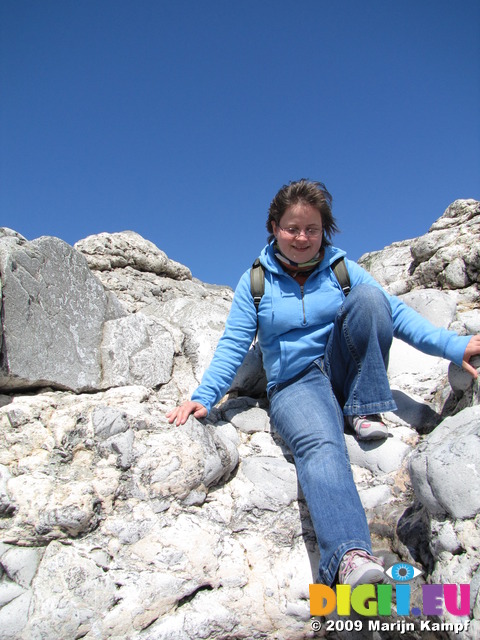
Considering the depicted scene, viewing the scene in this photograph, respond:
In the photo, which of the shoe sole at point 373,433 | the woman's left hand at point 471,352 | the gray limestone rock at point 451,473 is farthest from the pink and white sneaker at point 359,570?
the woman's left hand at point 471,352

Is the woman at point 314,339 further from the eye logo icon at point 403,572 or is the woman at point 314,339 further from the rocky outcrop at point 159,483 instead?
the eye logo icon at point 403,572

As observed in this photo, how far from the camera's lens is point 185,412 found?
3404mm

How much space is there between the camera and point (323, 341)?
3.75 m

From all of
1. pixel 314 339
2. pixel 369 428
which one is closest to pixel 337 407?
pixel 369 428

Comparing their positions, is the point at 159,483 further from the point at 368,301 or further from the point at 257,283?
the point at 368,301

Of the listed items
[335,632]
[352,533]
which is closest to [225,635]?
[335,632]

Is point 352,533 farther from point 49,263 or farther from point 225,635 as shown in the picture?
point 49,263

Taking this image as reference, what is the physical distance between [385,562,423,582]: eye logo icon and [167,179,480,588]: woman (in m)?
0.65

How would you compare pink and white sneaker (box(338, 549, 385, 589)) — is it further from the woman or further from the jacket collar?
the jacket collar

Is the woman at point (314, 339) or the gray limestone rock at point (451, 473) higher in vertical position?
the woman at point (314, 339)

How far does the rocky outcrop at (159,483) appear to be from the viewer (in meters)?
2.57

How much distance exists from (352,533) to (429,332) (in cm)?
167

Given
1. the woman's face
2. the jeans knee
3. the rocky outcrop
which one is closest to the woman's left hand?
the rocky outcrop

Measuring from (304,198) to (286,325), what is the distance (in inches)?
40.9
